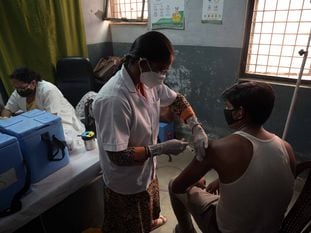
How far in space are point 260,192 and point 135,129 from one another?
61 centimetres

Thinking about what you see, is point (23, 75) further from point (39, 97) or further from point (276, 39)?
point (276, 39)

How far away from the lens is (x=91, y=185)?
1.60 m

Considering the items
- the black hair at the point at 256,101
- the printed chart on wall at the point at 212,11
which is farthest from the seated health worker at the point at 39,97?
the printed chart on wall at the point at 212,11

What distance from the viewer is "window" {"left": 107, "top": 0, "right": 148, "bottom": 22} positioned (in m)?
3.04

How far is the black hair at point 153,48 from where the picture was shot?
954mm

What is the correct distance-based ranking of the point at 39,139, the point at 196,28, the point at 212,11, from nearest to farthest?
the point at 39,139 < the point at 212,11 < the point at 196,28

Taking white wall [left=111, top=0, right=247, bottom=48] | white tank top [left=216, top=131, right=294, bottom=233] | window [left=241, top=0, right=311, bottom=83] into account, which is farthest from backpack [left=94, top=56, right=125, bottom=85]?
white tank top [left=216, top=131, right=294, bottom=233]

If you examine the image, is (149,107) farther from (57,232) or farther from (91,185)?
(57,232)

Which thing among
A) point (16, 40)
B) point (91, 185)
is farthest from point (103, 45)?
point (91, 185)

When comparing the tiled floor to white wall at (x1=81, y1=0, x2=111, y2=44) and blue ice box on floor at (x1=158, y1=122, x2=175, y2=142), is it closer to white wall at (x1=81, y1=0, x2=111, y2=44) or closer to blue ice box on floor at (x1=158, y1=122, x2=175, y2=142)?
blue ice box on floor at (x1=158, y1=122, x2=175, y2=142)

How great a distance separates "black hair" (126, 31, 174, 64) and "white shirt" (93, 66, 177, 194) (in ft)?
0.46

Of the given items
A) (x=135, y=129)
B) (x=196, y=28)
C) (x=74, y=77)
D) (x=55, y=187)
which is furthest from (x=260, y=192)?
(x=74, y=77)

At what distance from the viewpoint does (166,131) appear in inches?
110

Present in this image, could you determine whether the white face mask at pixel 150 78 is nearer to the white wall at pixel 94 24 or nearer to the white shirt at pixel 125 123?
the white shirt at pixel 125 123
